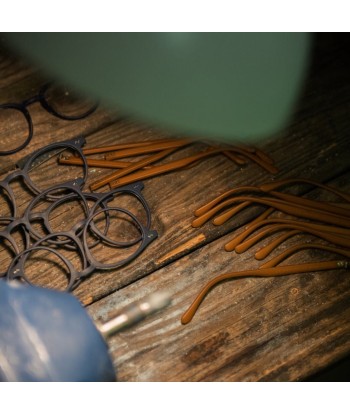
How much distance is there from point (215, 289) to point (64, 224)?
234 mm

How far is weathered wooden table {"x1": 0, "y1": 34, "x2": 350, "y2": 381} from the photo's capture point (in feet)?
2.81

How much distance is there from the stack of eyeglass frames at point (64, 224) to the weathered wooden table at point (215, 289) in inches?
0.4

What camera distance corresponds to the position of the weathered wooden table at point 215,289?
858mm

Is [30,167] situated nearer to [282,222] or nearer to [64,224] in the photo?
[64,224]

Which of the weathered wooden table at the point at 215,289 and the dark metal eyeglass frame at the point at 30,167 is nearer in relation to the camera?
the weathered wooden table at the point at 215,289

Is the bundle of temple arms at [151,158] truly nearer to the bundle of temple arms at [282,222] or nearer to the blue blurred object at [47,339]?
the bundle of temple arms at [282,222]

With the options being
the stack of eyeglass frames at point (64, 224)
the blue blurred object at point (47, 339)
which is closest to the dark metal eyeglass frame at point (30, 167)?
the stack of eyeglass frames at point (64, 224)

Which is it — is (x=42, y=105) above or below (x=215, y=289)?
above

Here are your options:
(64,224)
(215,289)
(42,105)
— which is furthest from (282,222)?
(42,105)

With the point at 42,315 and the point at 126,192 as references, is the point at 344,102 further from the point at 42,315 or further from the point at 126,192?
the point at 42,315

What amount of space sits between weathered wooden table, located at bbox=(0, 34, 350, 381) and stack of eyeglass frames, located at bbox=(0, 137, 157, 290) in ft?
0.04

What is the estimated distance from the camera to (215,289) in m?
0.91

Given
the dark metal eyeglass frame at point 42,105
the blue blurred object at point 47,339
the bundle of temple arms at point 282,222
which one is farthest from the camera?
the dark metal eyeglass frame at point 42,105

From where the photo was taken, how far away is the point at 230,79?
1.17 metres
